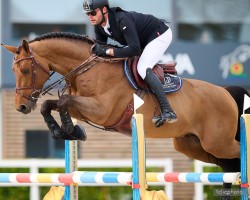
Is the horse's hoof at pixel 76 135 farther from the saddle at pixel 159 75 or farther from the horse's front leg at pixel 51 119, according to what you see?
the saddle at pixel 159 75

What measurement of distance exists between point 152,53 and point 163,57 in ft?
18.5

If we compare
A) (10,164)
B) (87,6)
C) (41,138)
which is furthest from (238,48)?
(87,6)

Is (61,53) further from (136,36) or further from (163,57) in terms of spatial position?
(163,57)

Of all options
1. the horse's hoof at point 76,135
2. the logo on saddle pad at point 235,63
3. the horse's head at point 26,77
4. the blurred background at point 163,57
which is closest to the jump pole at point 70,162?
the horse's hoof at point 76,135

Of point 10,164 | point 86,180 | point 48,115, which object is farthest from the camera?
point 10,164

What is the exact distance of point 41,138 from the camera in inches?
511

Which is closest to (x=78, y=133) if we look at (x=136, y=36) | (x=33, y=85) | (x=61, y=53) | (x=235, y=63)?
(x=33, y=85)

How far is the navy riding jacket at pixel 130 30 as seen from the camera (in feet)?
22.3

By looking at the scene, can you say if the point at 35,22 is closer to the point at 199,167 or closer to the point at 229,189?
the point at 199,167

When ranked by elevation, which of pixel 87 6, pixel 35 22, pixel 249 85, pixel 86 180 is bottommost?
pixel 86 180

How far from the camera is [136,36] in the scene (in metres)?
A: 6.84

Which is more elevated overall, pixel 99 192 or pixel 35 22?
pixel 35 22

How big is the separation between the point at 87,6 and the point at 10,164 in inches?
148

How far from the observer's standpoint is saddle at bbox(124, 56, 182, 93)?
7031mm
